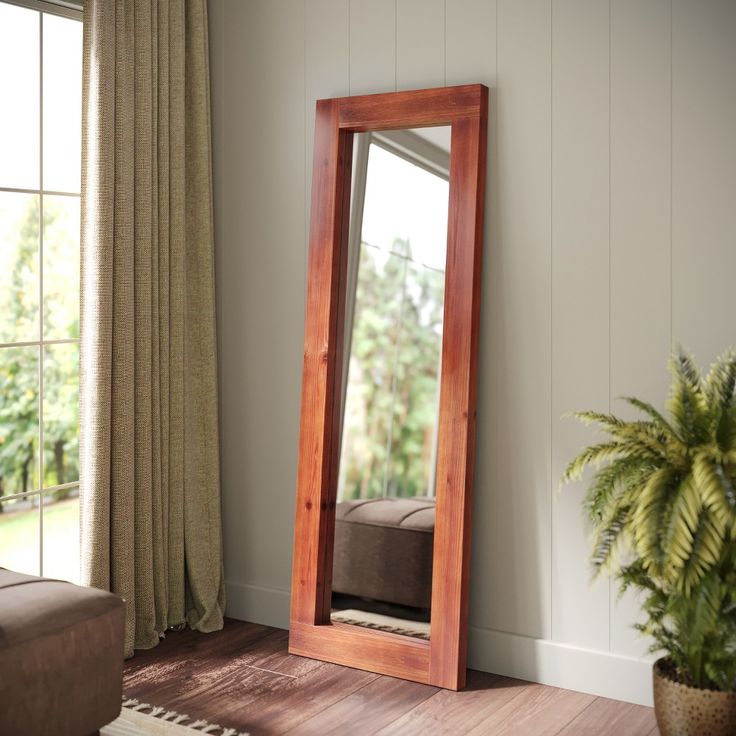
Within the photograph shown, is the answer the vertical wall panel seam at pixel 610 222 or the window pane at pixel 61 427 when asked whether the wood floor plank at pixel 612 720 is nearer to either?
the vertical wall panel seam at pixel 610 222

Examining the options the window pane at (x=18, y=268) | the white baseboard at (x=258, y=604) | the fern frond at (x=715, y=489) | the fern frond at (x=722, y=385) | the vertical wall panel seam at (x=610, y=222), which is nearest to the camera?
the fern frond at (x=715, y=489)

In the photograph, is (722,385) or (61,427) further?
(61,427)

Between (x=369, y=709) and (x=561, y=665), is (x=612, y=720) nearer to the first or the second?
(x=561, y=665)

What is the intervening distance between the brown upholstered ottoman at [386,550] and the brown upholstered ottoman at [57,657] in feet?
3.14

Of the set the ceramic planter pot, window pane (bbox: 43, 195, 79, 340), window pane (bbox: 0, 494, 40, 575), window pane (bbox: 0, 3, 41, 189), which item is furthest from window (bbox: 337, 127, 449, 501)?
window pane (bbox: 43, 195, 79, 340)

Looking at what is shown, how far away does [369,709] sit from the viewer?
2.83 meters

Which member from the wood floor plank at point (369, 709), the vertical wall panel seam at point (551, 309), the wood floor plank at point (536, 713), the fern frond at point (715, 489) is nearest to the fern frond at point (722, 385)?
the fern frond at point (715, 489)

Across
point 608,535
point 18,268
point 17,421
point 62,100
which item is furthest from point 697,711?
point 18,268

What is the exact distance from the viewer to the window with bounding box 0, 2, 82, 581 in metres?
4.93

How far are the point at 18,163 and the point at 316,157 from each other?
11.6ft

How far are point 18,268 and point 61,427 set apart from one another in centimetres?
104

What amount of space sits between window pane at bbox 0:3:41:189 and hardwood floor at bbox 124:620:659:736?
8.33 ft

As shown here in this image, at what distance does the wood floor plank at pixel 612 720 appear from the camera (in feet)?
8.78

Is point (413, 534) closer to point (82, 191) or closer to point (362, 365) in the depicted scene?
point (362, 365)
